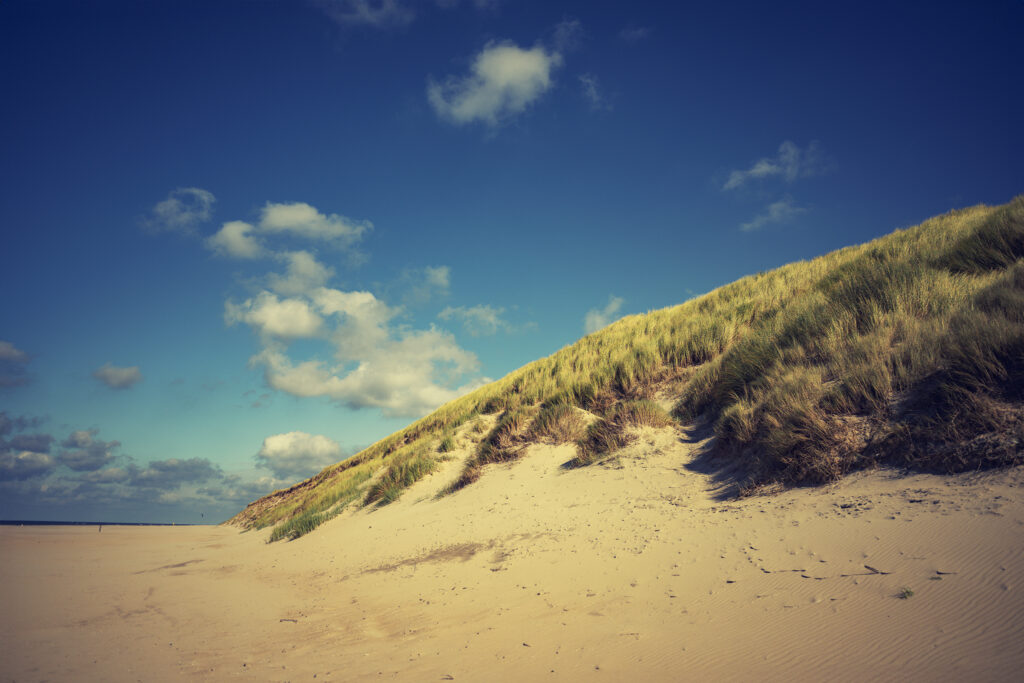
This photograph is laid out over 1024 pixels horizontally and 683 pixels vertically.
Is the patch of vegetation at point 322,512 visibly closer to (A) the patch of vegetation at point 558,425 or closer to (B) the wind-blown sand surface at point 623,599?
(B) the wind-blown sand surface at point 623,599

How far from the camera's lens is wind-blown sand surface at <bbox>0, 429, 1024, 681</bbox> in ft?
8.52

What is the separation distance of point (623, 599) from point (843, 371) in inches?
Answer: 173

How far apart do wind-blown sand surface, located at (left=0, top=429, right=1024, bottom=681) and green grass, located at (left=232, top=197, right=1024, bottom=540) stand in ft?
1.63

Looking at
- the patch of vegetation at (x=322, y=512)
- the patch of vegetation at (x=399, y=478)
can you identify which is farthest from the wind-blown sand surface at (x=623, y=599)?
the patch of vegetation at (x=322, y=512)

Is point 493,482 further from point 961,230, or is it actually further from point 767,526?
point 961,230

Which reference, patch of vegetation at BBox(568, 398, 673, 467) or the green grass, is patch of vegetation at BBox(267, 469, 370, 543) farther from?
patch of vegetation at BBox(568, 398, 673, 467)

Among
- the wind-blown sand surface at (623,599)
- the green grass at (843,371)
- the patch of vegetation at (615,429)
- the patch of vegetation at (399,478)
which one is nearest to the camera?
the wind-blown sand surface at (623,599)

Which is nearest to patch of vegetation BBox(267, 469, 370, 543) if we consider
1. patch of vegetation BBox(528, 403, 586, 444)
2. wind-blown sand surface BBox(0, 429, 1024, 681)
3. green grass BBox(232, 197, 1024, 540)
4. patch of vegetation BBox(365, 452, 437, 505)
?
green grass BBox(232, 197, 1024, 540)

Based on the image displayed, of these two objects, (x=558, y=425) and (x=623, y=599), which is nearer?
(x=623, y=599)

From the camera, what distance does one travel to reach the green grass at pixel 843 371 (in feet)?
14.4

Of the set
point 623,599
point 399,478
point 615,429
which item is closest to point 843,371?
point 615,429

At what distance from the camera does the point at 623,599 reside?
3.78 metres

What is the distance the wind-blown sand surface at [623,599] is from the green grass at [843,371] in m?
0.50

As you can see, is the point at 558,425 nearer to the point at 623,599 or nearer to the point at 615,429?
the point at 615,429
